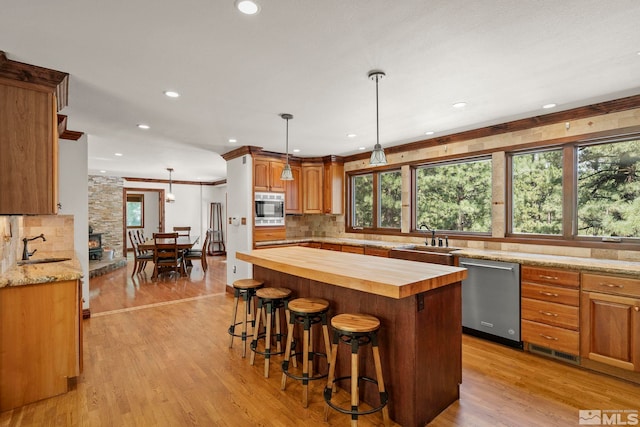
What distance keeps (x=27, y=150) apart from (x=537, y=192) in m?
4.94

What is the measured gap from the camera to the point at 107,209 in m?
9.08

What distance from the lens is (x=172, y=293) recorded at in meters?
5.51

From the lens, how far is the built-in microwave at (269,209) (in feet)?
17.3

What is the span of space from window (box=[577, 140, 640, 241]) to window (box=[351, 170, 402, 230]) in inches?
92.6

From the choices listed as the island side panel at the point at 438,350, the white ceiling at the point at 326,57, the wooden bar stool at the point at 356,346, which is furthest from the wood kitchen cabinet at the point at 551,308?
the wooden bar stool at the point at 356,346

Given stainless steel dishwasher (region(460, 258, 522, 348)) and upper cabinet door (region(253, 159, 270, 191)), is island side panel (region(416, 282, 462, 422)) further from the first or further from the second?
upper cabinet door (region(253, 159, 270, 191))

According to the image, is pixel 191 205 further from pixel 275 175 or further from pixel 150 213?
pixel 275 175

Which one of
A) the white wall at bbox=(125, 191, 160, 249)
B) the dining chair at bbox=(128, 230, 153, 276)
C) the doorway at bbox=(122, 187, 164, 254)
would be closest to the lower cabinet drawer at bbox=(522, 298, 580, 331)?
the dining chair at bbox=(128, 230, 153, 276)


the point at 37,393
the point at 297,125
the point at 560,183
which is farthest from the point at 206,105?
the point at 560,183

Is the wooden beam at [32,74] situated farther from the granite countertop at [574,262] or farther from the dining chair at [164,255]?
the dining chair at [164,255]

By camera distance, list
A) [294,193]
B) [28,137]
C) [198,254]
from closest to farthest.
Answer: [28,137]
[294,193]
[198,254]

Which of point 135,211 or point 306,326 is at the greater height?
point 135,211

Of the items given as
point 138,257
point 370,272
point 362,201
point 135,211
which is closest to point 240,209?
point 362,201

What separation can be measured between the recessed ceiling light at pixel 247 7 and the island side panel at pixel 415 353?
1853 millimetres
